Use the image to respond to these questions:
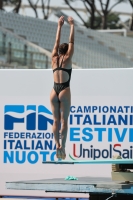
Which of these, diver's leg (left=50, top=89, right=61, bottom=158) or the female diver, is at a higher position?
the female diver

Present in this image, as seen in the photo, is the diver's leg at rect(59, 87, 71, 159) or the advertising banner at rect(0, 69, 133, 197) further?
the advertising banner at rect(0, 69, 133, 197)

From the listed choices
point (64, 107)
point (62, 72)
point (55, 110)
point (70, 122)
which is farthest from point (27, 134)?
point (62, 72)

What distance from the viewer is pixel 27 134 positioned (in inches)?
372

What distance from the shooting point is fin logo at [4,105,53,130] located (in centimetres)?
935

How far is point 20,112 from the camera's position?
945 cm

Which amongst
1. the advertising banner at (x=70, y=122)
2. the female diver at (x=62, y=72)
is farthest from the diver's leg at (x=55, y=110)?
the advertising banner at (x=70, y=122)

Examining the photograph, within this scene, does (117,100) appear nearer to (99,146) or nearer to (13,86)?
(99,146)

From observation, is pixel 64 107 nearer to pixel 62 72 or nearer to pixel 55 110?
pixel 55 110

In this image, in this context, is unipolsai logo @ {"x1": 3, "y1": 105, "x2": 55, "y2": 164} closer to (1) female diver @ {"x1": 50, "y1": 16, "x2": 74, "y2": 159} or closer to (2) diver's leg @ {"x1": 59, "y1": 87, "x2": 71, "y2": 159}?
(2) diver's leg @ {"x1": 59, "y1": 87, "x2": 71, "y2": 159}

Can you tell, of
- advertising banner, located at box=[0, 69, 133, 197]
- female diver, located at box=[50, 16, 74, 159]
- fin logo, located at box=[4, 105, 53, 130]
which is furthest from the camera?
fin logo, located at box=[4, 105, 53, 130]

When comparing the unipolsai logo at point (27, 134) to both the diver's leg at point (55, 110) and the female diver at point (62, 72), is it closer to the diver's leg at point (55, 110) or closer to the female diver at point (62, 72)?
the diver's leg at point (55, 110)

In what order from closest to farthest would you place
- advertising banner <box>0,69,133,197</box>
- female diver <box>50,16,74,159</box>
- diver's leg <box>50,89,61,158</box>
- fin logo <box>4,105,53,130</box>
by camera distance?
female diver <box>50,16,74,159</box>, diver's leg <box>50,89,61,158</box>, advertising banner <box>0,69,133,197</box>, fin logo <box>4,105,53,130</box>

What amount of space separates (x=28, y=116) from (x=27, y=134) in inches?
10.4

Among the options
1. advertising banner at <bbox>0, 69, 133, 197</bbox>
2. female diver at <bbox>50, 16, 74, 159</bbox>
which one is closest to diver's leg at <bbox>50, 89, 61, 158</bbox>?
female diver at <bbox>50, 16, 74, 159</bbox>
